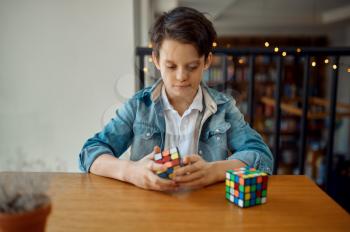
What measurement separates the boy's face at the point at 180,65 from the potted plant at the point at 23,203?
55 centimetres

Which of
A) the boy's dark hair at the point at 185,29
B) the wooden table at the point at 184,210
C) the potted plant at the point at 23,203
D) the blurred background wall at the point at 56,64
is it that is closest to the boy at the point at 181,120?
the boy's dark hair at the point at 185,29

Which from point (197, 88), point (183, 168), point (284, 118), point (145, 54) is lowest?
point (284, 118)

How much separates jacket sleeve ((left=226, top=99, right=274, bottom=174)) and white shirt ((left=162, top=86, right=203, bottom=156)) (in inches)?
4.2

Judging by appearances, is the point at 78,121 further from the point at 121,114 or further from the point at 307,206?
the point at 307,206

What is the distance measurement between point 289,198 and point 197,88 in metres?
0.48

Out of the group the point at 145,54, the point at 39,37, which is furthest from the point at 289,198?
the point at 39,37

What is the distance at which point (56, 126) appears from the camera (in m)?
1.91

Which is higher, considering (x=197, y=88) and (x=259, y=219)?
(x=197, y=88)

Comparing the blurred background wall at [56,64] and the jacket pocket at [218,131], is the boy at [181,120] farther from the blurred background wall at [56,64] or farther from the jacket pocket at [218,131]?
the blurred background wall at [56,64]

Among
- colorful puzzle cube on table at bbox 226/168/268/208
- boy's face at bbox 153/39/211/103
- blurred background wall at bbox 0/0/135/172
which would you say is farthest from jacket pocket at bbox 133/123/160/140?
blurred background wall at bbox 0/0/135/172

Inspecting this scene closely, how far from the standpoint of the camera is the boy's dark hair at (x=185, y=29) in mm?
976

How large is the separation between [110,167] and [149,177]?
15 cm

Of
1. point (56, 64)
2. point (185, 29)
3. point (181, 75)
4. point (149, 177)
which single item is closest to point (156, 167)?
point (149, 177)

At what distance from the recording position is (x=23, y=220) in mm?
469
